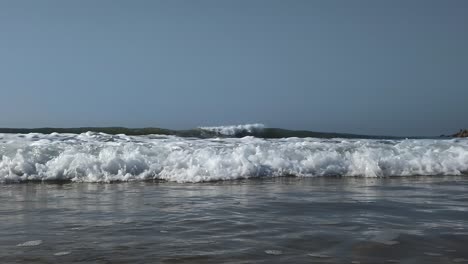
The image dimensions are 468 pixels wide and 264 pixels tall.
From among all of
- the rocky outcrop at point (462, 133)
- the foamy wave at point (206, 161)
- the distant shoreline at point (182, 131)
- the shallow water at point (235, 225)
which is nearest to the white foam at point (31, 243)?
the shallow water at point (235, 225)

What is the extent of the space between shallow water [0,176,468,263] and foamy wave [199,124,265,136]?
35.5ft

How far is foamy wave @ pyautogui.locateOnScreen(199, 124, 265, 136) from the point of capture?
16859 mm

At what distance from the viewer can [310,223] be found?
3.54m

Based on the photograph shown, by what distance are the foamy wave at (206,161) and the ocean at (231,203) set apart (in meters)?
0.02

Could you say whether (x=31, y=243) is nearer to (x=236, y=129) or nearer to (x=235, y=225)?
(x=235, y=225)

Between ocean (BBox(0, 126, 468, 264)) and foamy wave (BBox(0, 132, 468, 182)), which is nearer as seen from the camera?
ocean (BBox(0, 126, 468, 264))

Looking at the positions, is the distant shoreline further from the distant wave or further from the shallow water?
the shallow water

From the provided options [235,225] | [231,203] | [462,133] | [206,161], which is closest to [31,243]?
[235,225]

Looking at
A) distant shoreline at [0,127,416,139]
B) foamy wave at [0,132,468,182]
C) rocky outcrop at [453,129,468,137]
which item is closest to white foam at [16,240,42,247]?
foamy wave at [0,132,468,182]

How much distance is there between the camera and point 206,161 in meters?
7.77

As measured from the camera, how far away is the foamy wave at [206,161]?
7434 mm

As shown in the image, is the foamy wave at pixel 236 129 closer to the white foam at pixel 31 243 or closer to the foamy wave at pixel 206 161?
the foamy wave at pixel 206 161

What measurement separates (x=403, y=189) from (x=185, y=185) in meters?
2.68

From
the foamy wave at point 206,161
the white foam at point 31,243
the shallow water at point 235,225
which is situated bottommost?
the white foam at point 31,243
